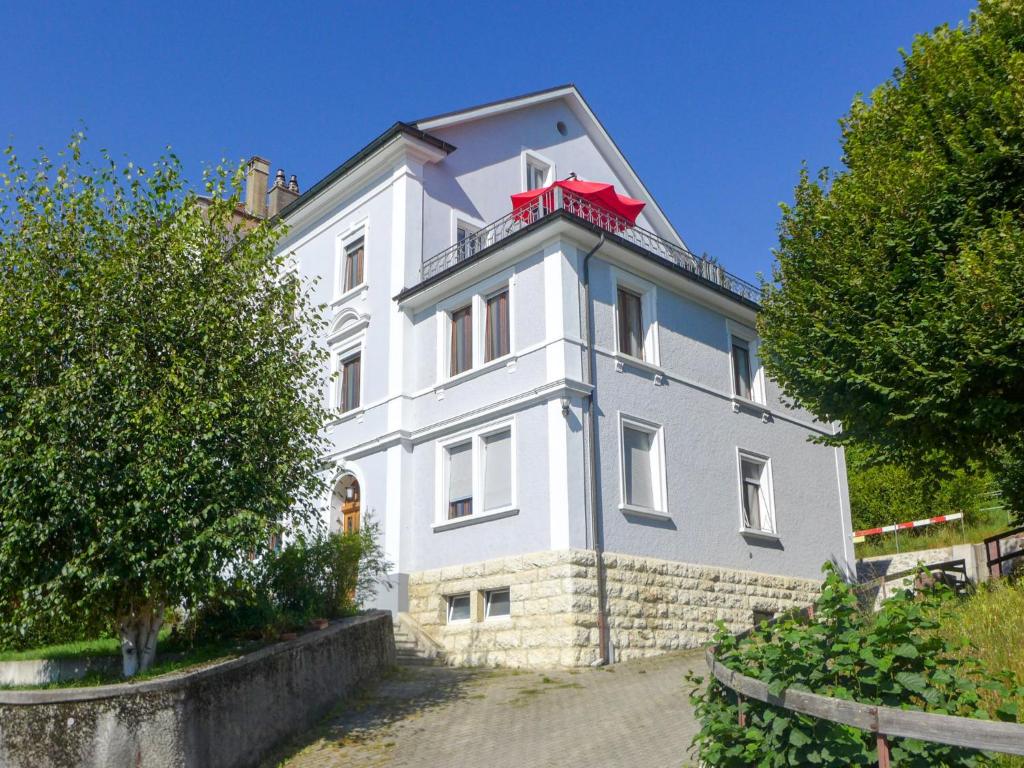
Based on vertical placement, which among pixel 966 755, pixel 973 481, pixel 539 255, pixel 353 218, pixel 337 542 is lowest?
pixel 966 755

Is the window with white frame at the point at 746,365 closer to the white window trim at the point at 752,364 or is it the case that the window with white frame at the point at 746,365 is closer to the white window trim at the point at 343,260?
the white window trim at the point at 752,364

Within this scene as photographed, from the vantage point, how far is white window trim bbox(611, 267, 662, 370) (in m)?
18.6

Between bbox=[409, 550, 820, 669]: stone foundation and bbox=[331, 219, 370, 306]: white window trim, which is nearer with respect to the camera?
bbox=[409, 550, 820, 669]: stone foundation

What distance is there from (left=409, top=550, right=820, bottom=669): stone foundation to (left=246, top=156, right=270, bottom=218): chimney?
53.3ft

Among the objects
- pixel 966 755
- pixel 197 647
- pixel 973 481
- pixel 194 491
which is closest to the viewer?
pixel 966 755

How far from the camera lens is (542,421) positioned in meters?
17.0

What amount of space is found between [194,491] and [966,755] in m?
8.40

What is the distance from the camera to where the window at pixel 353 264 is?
22594mm

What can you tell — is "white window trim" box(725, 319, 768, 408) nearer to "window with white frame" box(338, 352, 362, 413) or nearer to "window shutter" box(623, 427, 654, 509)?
"window shutter" box(623, 427, 654, 509)

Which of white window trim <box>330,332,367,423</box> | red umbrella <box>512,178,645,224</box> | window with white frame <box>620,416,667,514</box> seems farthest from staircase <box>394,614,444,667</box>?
red umbrella <box>512,178,645,224</box>

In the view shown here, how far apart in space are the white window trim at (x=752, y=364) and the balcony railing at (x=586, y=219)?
0.75m

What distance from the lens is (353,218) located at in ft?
75.1

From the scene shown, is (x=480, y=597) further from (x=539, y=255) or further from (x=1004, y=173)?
(x=1004, y=173)

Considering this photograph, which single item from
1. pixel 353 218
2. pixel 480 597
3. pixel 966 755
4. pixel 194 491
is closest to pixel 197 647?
pixel 194 491
